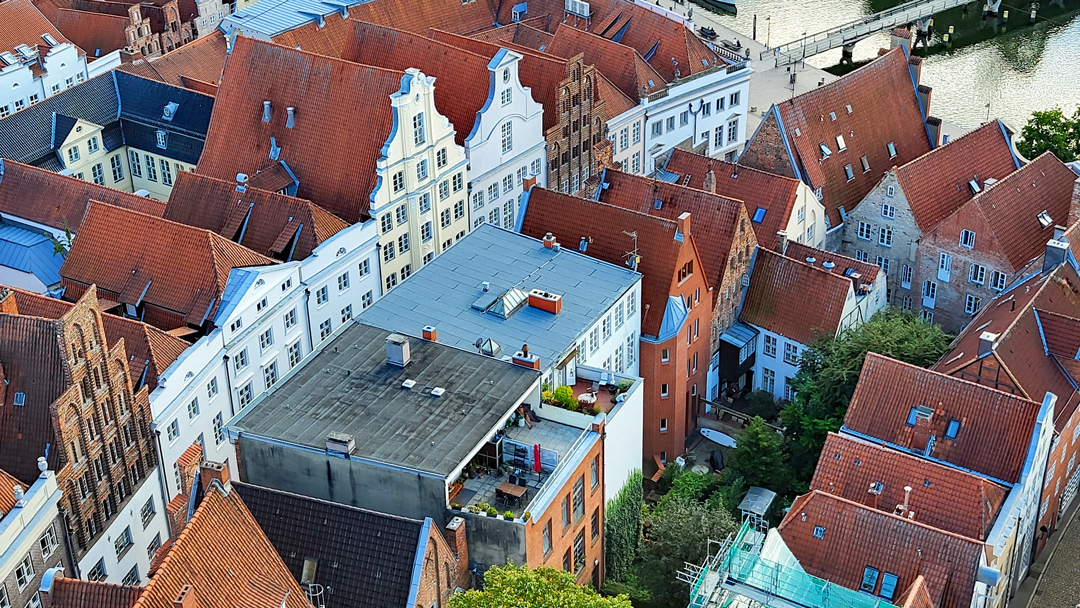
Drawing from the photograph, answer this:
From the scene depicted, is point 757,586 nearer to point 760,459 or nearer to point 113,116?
point 760,459

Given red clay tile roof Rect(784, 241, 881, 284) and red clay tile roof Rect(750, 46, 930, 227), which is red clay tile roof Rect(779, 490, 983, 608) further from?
red clay tile roof Rect(750, 46, 930, 227)

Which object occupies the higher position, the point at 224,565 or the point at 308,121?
the point at 308,121

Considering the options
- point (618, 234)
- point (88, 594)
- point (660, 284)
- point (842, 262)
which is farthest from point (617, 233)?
Answer: point (88, 594)

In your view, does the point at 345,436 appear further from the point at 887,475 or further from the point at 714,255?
the point at 714,255

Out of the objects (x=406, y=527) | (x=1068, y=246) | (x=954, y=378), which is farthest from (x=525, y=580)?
(x=1068, y=246)

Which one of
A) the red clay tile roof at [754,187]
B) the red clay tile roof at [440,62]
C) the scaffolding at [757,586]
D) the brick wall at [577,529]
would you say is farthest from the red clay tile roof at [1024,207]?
the brick wall at [577,529]

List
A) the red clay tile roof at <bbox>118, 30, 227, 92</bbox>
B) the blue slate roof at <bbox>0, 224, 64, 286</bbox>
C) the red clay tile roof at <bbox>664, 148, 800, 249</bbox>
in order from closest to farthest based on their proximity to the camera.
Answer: the blue slate roof at <bbox>0, 224, 64, 286</bbox>
the red clay tile roof at <bbox>664, 148, 800, 249</bbox>
the red clay tile roof at <bbox>118, 30, 227, 92</bbox>

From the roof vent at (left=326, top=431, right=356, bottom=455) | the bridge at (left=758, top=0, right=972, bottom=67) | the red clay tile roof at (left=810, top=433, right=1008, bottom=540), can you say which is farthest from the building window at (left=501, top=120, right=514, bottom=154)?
the bridge at (left=758, top=0, right=972, bottom=67)
